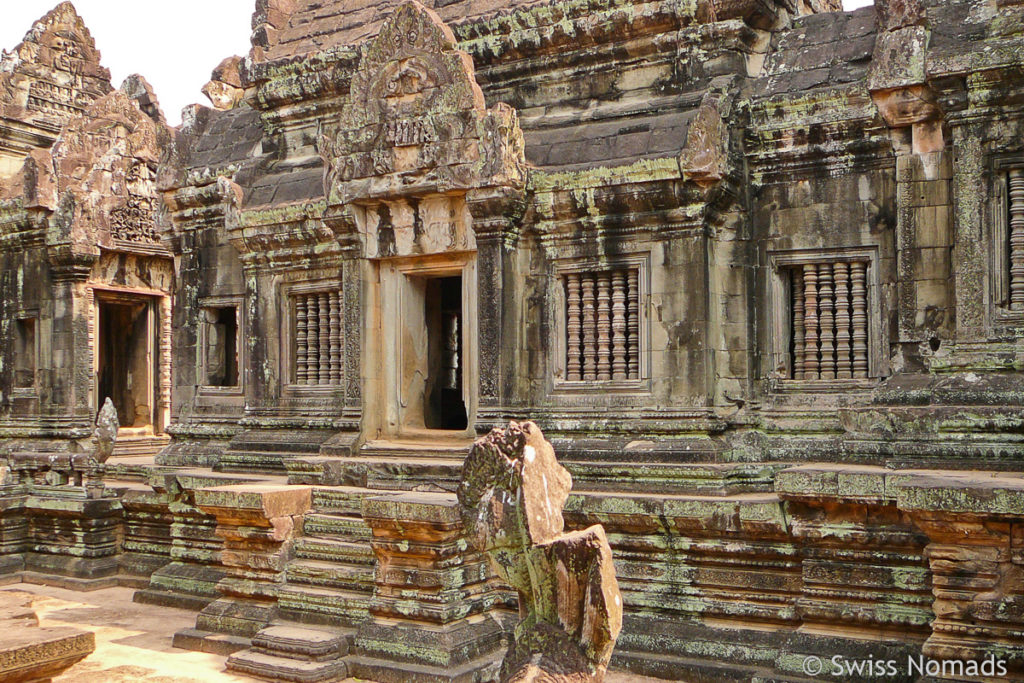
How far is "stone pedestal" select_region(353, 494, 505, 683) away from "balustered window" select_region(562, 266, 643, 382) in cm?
183

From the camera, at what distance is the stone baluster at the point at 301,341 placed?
35.7 ft

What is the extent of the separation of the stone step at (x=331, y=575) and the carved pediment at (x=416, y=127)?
327 cm

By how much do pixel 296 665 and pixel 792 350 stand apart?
4574mm

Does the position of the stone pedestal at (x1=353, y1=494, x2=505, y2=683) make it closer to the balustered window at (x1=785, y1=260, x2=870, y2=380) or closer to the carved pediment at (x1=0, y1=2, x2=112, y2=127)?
the balustered window at (x1=785, y1=260, x2=870, y2=380)

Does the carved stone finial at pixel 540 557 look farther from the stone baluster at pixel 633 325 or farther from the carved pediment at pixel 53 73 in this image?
the carved pediment at pixel 53 73

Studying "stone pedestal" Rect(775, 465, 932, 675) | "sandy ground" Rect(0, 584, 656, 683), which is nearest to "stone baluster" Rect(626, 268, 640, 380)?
"stone pedestal" Rect(775, 465, 932, 675)

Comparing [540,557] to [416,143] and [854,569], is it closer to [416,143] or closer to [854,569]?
[854,569]

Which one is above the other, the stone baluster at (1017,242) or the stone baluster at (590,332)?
the stone baluster at (1017,242)

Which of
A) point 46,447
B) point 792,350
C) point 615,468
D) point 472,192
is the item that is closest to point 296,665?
point 615,468

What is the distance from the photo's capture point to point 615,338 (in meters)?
8.95

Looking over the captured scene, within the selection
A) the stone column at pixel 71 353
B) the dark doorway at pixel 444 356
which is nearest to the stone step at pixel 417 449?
the dark doorway at pixel 444 356

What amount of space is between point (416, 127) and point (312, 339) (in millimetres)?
2644

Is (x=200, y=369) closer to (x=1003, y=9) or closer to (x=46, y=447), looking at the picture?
(x=46, y=447)

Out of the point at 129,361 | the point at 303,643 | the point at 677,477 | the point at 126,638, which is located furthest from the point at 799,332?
the point at 129,361
